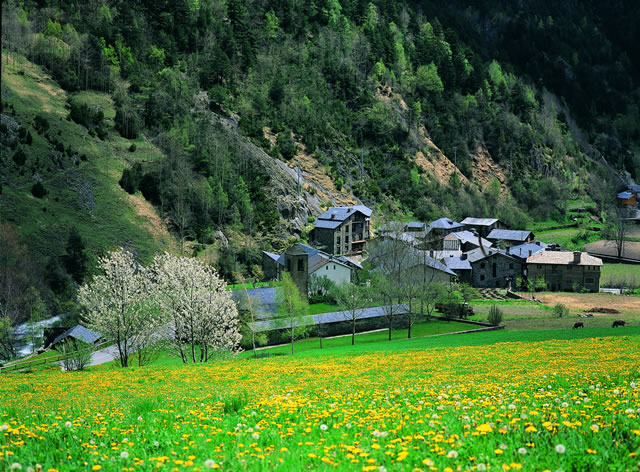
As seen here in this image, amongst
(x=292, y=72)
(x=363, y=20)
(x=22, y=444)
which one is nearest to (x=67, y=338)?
(x=22, y=444)

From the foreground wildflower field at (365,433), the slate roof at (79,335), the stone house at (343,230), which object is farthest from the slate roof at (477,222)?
the foreground wildflower field at (365,433)

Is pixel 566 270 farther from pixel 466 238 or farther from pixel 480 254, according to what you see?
pixel 466 238

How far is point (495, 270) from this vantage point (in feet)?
294

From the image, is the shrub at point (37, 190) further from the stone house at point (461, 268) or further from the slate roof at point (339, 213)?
the stone house at point (461, 268)

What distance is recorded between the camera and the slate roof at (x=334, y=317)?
179 ft

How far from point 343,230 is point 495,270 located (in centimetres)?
2724

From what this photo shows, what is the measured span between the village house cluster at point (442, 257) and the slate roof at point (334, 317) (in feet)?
40.1

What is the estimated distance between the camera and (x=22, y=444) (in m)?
7.48

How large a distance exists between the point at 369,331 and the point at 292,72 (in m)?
93.8

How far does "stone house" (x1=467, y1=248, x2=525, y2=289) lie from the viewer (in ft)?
293

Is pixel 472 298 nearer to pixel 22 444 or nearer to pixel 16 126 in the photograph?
pixel 16 126

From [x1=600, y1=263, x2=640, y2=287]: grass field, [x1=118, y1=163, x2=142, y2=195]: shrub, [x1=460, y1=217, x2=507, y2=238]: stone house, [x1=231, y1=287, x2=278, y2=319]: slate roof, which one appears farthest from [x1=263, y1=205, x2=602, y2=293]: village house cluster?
[x1=118, y1=163, x2=142, y2=195]: shrub

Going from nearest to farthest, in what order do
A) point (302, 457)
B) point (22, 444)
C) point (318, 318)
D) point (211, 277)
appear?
point (302, 457) < point (22, 444) < point (211, 277) < point (318, 318)

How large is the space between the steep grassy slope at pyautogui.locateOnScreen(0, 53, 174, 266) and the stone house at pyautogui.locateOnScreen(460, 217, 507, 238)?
69424 mm
